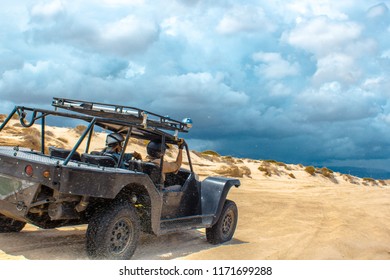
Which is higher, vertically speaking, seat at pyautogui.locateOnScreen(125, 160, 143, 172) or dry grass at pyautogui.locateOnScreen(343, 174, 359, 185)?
dry grass at pyautogui.locateOnScreen(343, 174, 359, 185)

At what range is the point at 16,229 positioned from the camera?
718cm

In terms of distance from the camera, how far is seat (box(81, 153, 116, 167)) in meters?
6.20

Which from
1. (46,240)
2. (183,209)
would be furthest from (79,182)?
(183,209)

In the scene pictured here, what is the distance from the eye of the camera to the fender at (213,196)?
25.5 feet

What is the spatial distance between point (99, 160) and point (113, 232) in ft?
3.21

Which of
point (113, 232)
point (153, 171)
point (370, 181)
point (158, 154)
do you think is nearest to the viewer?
point (113, 232)

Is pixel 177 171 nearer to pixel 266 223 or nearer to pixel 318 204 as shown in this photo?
pixel 266 223

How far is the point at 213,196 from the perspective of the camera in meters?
7.90

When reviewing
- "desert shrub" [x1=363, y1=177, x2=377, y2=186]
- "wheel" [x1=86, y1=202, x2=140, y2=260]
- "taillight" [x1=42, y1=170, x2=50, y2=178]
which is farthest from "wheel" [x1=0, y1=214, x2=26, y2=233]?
"desert shrub" [x1=363, y1=177, x2=377, y2=186]

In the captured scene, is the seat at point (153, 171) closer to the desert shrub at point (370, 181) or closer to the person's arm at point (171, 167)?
the person's arm at point (171, 167)

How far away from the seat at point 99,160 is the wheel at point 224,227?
7.88ft

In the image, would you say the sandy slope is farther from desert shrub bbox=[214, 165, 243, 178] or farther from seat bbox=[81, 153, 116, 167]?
desert shrub bbox=[214, 165, 243, 178]

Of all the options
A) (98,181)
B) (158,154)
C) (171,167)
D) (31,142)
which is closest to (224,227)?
(171,167)

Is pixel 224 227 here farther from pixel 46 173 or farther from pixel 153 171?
pixel 46 173
